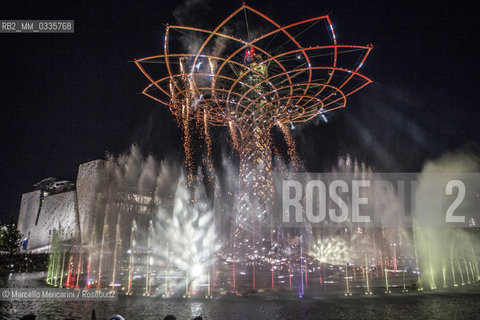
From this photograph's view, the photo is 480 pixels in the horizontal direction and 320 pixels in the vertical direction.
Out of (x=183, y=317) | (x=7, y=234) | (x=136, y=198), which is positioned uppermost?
(x=136, y=198)

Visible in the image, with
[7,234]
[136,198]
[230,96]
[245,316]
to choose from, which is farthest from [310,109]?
[7,234]

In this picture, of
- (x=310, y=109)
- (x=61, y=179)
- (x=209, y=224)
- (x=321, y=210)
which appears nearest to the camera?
(x=310, y=109)

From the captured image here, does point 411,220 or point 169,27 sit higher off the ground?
point 169,27

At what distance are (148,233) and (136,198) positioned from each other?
19.1 ft

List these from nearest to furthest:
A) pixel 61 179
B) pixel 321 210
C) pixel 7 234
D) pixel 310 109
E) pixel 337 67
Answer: pixel 337 67
pixel 310 109
pixel 321 210
pixel 7 234
pixel 61 179

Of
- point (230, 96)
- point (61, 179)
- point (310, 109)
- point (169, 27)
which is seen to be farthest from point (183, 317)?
point (61, 179)

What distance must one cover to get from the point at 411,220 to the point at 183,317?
30.9 m

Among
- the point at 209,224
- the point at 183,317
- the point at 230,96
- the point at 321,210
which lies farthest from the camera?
the point at 209,224

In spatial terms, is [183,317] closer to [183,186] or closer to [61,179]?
[183,186]

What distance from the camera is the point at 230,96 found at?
72.2 ft

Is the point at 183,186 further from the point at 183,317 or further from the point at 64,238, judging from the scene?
the point at 183,317

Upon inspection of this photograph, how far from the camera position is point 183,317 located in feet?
29.1

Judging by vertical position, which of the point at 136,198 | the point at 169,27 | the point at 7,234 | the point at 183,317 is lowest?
the point at 183,317

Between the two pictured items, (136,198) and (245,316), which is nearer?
(245,316)
